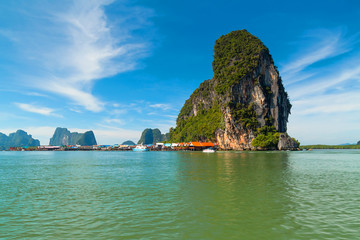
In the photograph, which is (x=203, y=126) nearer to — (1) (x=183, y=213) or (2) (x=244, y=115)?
(2) (x=244, y=115)

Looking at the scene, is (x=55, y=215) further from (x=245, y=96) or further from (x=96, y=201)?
(x=245, y=96)

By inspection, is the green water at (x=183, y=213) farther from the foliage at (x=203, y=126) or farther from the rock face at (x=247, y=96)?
A: the foliage at (x=203, y=126)

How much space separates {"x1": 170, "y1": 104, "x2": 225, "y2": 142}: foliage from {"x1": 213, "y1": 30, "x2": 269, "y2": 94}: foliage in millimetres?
22485

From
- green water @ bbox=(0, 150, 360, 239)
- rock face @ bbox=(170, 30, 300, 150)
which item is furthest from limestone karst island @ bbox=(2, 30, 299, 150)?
green water @ bbox=(0, 150, 360, 239)

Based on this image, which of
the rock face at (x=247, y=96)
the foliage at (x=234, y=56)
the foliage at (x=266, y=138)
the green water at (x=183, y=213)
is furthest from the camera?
the foliage at (x=234, y=56)

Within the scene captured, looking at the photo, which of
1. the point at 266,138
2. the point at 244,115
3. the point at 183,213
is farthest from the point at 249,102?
the point at 183,213

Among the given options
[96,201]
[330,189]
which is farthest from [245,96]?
[96,201]

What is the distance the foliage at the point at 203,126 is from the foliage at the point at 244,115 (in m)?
12.8

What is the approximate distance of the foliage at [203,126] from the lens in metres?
149

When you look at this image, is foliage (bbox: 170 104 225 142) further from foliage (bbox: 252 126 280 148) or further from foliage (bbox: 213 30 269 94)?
foliage (bbox: 252 126 280 148)

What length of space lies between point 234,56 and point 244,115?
1719 inches

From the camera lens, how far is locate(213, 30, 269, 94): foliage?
437 ft

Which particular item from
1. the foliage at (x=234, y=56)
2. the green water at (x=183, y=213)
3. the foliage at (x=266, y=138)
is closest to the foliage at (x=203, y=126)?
the foliage at (x=234, y=56)

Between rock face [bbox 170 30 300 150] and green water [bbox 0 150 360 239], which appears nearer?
green water [bbox 0 150 360 239]
